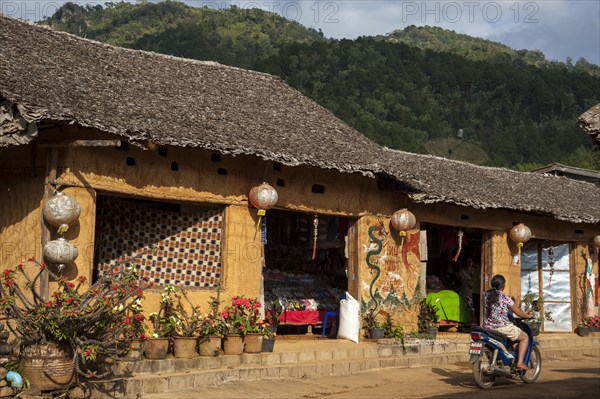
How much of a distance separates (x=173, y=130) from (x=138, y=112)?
67 centimetres

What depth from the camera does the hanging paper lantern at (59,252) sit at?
9.80 metres

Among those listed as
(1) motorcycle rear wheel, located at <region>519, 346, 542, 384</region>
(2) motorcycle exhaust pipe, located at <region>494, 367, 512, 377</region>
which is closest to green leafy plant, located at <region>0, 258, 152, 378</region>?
(2) motorcycle exhaust pipe, located at <region>494, 367, 512, 377</region>

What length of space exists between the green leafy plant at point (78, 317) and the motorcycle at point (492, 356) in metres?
4.63

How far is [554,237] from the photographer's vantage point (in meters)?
17.7

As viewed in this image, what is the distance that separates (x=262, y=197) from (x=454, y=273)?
7748 millimetres

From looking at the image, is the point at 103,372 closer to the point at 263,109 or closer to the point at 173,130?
the point at 173,130

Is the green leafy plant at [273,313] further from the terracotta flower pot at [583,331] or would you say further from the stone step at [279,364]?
the terracotta flower pot at [583,331]

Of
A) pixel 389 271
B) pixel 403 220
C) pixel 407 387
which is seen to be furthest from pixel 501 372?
pixel 403 220

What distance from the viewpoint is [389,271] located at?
14.3m

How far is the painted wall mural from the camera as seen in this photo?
14.0 m

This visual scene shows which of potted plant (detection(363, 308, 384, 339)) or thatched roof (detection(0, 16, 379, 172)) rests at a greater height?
thatched roof (detection(0, 16, 379, 172))

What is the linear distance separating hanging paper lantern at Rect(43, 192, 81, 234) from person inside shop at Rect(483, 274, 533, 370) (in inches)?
229

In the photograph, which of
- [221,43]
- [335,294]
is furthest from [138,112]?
[221,43]

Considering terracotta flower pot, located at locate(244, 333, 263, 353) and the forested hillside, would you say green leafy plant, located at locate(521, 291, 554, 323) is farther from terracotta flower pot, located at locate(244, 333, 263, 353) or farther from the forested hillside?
the forested hillside
